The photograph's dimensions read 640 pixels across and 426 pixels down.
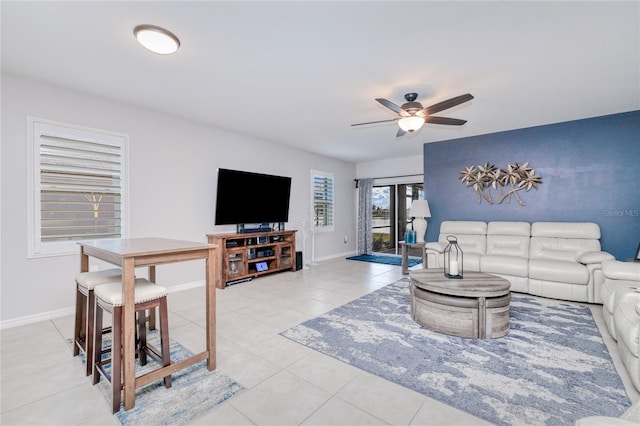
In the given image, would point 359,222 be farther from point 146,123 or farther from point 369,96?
point 146,123

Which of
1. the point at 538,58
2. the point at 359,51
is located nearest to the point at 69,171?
the point at 359,51

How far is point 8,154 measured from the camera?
9.61ft

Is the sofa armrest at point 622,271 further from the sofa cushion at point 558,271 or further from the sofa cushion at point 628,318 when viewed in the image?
the sofa cushion at point 558,271

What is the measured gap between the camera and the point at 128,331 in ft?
5.50

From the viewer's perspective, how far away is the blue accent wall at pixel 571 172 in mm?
4078

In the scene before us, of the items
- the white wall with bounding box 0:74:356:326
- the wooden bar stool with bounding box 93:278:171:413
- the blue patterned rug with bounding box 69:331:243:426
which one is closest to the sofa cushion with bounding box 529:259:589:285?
the blue patterned rug with bounding box 69:331:243:426

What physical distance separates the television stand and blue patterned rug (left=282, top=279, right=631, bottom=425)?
2.00 meters

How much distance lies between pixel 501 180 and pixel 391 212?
3.14 meters

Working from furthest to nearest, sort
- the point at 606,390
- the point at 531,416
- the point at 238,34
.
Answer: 1. the point at 238,34
2. the point at 606,390
3. the point at 531,416

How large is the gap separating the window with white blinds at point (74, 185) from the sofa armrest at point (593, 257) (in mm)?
5910

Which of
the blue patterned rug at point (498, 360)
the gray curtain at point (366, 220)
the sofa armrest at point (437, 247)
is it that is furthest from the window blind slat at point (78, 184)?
the gray curtain at point (366, 220)

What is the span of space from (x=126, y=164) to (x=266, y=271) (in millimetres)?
2699

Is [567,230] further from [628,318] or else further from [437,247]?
[628,318]

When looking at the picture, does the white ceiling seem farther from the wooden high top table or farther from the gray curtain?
the gray curtain
